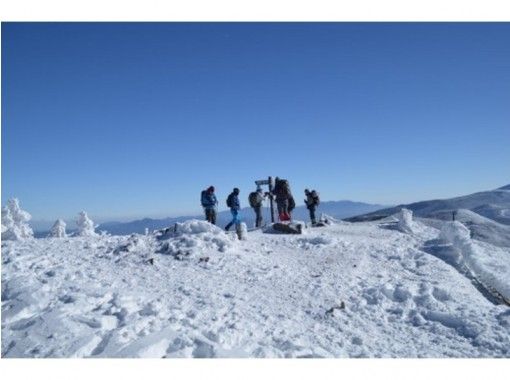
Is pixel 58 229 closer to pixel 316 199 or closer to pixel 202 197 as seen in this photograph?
pixel 202 197

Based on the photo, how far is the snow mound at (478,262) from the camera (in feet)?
41.8

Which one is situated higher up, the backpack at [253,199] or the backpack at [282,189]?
the backpack at [282,189]

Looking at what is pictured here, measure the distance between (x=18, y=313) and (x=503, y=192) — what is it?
100766 millimetres

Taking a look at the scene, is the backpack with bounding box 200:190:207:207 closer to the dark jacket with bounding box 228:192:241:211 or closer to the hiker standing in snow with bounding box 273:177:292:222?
the dark jacket with bounding box 228:192:241:211

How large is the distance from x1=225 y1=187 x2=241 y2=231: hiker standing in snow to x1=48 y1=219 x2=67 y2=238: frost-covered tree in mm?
12126

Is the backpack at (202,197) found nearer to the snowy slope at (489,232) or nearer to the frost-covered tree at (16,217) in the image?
the frost-covered tree at (16,217)

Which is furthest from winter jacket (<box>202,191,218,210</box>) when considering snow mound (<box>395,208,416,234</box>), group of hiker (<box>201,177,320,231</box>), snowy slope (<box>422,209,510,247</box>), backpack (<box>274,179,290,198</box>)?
snowy slope (<box>422,209,510,247</box>)

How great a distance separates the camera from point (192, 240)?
13.8 m

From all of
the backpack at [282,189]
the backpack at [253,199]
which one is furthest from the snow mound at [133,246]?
the backpack at [282,189]

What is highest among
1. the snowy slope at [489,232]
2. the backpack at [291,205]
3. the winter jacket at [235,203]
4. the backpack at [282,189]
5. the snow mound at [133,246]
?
the backpack at [282,189]

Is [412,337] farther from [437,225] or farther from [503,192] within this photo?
[503,192]

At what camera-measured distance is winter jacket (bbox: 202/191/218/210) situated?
748 inches

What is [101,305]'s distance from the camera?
890 cm

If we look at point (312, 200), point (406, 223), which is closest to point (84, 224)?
point (312, 200)
